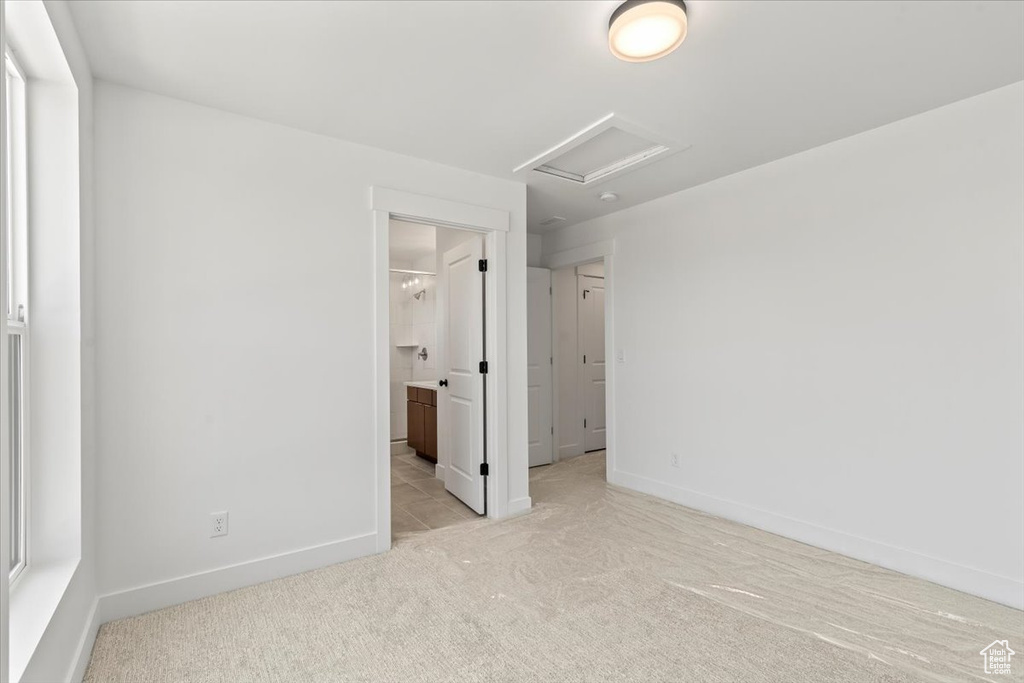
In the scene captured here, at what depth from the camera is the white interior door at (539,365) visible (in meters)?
5.16

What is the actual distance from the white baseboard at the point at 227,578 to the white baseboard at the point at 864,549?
7.99ft

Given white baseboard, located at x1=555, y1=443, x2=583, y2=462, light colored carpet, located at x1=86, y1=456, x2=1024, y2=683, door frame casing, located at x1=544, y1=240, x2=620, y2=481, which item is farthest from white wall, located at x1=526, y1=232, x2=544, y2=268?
light colored carpet, located at x1=86, y1=456, x2=1024, y2=683

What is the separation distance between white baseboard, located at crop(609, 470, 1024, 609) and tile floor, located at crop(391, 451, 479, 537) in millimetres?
1721

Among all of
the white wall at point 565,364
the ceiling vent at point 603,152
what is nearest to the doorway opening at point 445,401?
the ceiling vent at point 603,152

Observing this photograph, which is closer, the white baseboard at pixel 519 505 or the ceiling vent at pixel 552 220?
the white baseboard at pixel 519 505

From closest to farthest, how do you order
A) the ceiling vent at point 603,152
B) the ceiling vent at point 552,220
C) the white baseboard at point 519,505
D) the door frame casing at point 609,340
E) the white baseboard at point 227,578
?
the white baseboard at point 227,578
the ceiling vent at point 603,152
the white baseboard at point 519,505
the door frame casing at point 609,340
the ceiling vent at point 552,220

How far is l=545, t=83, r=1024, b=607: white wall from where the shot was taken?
7.99 feet

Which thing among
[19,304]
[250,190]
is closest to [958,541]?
[250,190]

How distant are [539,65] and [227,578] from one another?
297 centimetres

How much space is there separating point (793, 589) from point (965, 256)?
A: 1954 millimetres

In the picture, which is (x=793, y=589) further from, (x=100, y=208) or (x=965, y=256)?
(x=100, y=208)

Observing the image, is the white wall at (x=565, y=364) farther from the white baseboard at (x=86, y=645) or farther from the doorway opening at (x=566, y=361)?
the white baseboard at (x=86, y=645)

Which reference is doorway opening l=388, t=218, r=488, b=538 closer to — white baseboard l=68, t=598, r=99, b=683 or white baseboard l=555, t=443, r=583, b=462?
white baseboard l=555, t=443, r=583, b=462

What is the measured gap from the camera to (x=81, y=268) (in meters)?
1.98
